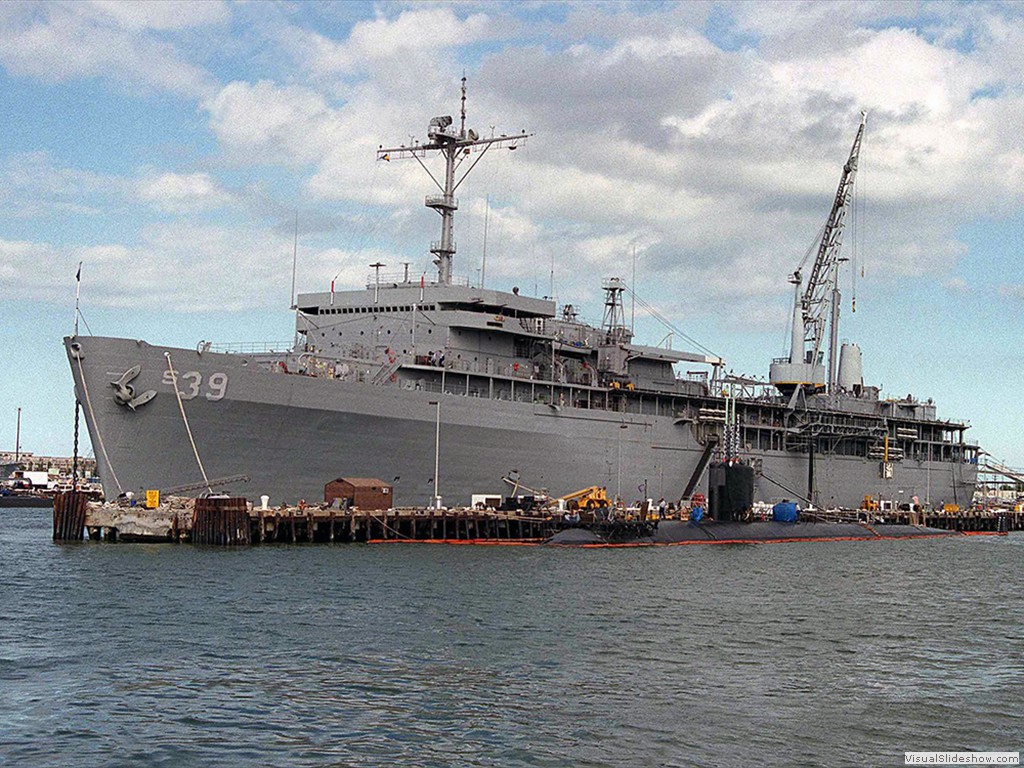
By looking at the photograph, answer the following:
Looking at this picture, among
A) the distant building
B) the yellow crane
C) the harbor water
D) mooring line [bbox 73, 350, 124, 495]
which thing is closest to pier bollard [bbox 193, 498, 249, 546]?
the harbor water

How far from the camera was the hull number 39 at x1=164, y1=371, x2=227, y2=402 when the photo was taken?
38875mm

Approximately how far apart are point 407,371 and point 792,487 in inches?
1090

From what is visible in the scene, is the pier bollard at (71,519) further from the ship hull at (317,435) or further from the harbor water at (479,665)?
the harbor water at (479,665)

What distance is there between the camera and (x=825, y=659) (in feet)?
74.9

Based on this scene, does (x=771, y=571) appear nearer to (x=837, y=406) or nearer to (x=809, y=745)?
(x=809, y=745)

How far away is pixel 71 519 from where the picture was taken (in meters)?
41.9

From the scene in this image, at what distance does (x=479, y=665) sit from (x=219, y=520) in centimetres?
2053

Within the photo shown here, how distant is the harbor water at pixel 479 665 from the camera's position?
626 inches

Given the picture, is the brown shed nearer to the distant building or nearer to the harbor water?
the harbor water

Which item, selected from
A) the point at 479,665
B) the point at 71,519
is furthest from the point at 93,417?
the point at 479,665

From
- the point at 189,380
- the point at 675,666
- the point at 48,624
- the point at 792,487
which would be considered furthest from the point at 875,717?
the point at 792,487

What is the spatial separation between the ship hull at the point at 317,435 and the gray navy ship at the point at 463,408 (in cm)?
7

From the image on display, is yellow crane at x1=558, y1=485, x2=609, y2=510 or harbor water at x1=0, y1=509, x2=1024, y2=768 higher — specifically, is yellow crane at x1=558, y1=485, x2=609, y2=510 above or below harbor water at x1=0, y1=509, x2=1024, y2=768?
above

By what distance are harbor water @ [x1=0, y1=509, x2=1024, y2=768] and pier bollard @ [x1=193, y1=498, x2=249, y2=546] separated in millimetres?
2683
